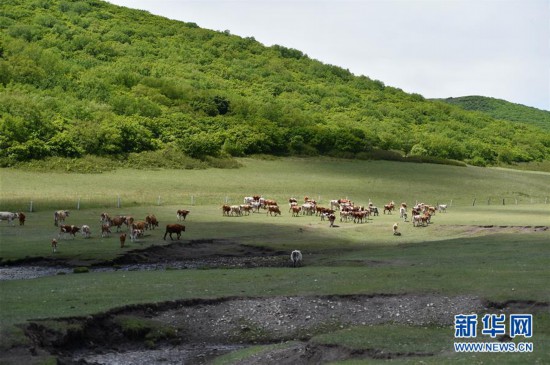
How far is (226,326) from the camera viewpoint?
76.9 feet

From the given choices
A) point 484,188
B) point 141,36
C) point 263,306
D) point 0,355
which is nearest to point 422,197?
point 484,188

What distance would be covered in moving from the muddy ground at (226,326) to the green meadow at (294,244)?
2.05 feet

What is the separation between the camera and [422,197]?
8431cm

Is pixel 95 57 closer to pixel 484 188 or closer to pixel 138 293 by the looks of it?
pixel 484 188

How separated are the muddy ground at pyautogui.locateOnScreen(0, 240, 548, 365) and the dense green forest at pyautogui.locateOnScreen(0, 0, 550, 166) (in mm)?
58145

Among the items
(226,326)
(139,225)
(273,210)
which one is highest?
(273,210)

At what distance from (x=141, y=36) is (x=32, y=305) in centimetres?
16668

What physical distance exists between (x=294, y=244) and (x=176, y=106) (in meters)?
81.3

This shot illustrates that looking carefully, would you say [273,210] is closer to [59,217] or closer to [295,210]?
[295,210]

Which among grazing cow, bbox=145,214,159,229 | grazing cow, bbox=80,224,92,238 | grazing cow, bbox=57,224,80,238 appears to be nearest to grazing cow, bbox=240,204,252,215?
grazing cow, bbox=145,214,159,229

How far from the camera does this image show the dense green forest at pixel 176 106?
3580 inches

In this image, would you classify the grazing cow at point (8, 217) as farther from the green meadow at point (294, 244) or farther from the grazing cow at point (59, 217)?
the grazing cow at point (59, 217)

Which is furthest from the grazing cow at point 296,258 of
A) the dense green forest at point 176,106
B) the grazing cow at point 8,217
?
the dense green forest at point 176,106

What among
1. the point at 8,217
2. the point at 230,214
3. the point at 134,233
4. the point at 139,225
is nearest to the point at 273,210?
the point at 230,214
